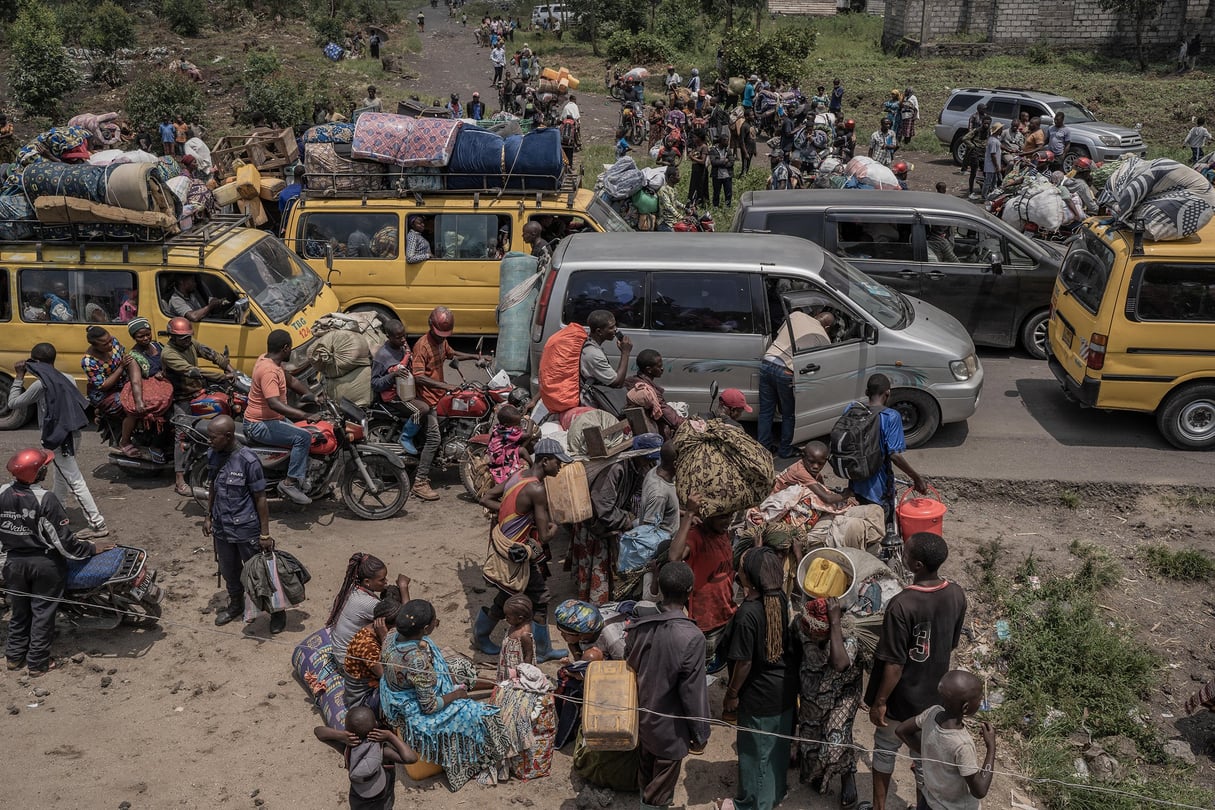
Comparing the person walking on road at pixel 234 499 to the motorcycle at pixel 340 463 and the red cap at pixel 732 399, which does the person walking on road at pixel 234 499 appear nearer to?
the motorcycle at pixel 340 463

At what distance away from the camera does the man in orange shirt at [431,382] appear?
895cm

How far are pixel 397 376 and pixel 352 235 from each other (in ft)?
11.6

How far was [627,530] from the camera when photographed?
22.5 ft

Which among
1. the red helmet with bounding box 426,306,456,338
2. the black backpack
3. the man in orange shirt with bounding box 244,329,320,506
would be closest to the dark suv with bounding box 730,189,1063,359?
the red helmet with bounding box 426,306,456,338

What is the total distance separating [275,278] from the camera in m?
10.4

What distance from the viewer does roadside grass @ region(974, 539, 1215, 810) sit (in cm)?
584

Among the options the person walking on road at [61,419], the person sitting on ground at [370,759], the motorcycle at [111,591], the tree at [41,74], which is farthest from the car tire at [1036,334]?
the tree at [41,74]

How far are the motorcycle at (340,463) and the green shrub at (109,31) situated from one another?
33.4 m

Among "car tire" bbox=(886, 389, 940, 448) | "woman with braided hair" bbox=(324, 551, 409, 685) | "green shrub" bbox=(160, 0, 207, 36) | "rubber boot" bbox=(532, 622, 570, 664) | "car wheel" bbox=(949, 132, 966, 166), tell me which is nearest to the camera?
"woman with braided hair" bbox=(324, 551, 409, 685)

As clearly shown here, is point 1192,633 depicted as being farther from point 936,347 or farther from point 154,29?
point 154,29

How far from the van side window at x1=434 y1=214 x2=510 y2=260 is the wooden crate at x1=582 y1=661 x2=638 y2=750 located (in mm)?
7243

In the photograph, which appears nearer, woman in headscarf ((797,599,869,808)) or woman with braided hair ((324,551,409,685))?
woman in headscarf ((797,599,869,808))

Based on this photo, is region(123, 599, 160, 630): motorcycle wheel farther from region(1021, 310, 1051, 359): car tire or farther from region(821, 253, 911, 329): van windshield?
region(1021, 310, 1051, 359): car tire

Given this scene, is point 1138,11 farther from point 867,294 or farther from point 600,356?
point 600,356
